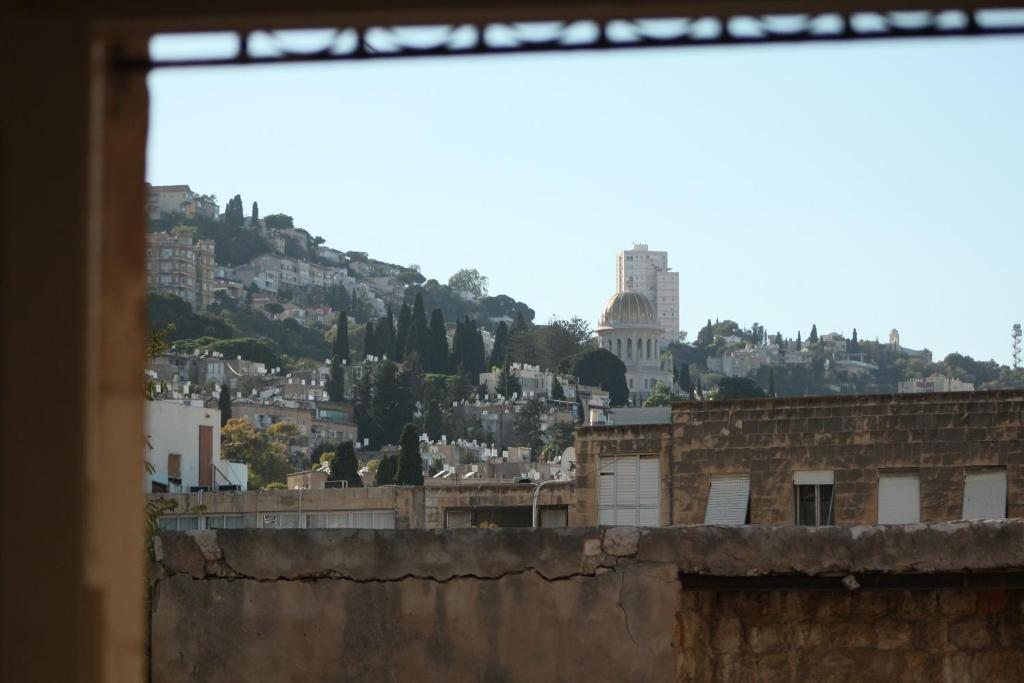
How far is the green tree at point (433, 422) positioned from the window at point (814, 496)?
107 metres

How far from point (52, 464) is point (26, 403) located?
135 millimetres

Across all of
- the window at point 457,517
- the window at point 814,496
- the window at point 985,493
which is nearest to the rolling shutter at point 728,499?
the window at point 814,496

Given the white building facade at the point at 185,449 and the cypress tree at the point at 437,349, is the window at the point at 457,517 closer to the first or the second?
the white building facade at the point at 185,449

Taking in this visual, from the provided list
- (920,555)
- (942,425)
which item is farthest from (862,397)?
(920,555)

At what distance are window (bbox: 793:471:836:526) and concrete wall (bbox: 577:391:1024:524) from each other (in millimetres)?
94

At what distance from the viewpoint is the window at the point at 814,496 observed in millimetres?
23234

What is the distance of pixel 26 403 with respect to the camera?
3.91 metres

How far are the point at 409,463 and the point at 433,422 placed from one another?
6003 cm

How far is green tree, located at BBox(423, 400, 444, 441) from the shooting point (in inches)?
5163

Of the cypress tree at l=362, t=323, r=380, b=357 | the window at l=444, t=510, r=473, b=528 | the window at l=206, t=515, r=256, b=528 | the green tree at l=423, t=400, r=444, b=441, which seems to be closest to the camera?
the window at l=444, t=510, r=473, b=528

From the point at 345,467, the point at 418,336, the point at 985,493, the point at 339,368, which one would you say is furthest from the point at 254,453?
the point at 985,493

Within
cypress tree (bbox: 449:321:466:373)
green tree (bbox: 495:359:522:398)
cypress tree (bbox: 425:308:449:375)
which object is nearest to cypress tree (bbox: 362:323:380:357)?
cypress tree (bbox: 425:308:449:375)

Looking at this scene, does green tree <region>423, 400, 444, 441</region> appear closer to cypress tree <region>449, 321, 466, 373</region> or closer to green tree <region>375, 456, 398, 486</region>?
cypress tree <region>449, 321, 466, 373</region>

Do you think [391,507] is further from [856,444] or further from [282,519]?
[856,444]
